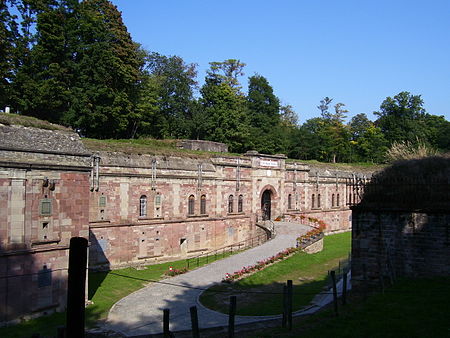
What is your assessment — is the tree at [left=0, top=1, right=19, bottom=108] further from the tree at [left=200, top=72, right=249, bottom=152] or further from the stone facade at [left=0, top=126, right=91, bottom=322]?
the tree at [left=200, top=72, right=249, bottom=152]

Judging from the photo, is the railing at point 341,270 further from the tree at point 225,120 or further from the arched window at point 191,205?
the tree at point 225,120

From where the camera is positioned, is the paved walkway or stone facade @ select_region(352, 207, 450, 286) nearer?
stone facade @ select_region(352, 207, 450, 286)

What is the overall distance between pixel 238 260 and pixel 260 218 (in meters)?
12.2

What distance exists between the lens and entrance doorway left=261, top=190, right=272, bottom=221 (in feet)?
142

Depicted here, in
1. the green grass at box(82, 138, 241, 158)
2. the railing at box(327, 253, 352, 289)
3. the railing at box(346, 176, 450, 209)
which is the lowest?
the railing at box(327, 253, 352, 289)

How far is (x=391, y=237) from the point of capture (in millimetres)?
17109

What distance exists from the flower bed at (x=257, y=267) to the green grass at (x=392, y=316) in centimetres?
822

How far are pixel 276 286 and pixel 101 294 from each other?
9592 mm

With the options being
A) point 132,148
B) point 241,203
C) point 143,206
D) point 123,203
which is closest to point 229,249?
point 241,203

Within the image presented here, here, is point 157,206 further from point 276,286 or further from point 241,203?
point 276,286

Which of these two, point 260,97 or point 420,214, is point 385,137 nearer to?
point 260,97

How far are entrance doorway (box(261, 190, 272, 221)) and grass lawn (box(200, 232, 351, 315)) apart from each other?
432 inches

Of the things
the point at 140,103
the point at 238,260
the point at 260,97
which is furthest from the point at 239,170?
the point at 260,97

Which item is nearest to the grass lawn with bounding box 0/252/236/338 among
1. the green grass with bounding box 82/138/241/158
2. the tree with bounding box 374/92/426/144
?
the green grass with bounding box 82/138/241/158
